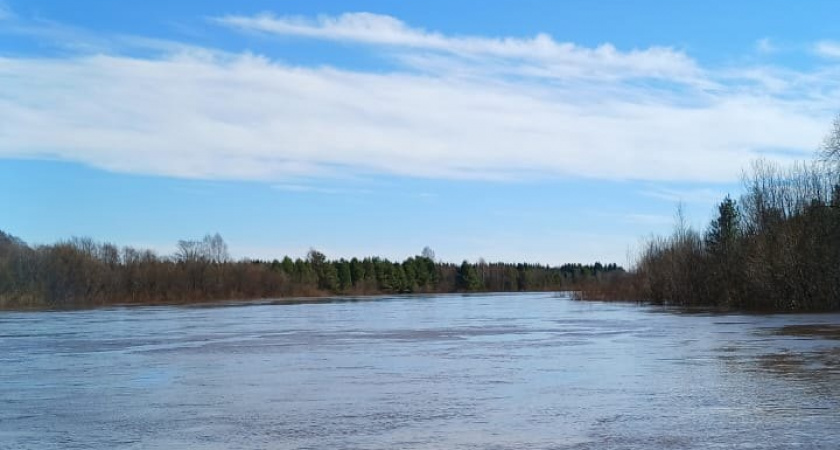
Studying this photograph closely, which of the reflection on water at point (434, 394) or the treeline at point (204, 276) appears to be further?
→ the treeline at point (204, 276)

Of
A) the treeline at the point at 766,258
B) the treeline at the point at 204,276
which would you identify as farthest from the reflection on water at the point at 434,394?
the treeline at the point at 204,276

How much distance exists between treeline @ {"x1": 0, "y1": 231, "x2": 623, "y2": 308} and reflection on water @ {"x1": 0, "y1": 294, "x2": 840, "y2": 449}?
59005 millimetres

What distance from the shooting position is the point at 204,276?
340 feet

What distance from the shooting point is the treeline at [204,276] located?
78.2 meters

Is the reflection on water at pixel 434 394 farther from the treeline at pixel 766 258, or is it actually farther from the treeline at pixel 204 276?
the treeline at pixel 204 276

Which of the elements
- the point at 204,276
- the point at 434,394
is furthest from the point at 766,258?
the point at 204,276

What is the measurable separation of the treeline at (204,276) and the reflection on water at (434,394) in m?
59.0

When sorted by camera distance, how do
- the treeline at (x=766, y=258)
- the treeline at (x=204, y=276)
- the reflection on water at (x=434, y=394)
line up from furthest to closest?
1. the treeline at (x=204, y=276)
2. the treeline at (x=766, y=258)
3. the reflection on water at (x=434, y=394)

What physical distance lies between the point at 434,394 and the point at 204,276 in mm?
94240

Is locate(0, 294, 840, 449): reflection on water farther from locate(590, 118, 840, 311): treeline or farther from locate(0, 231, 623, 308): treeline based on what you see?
locate(0, 231, 623, 308): treeline

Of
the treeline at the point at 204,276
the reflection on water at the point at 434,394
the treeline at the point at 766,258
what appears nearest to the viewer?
the reflection on water at the point at 434,394

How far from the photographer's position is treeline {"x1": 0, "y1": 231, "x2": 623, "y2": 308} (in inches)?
3081

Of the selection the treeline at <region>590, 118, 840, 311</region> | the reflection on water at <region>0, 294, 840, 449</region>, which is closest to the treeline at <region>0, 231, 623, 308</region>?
the treeline at <region>590, 118, 840, 311</region>

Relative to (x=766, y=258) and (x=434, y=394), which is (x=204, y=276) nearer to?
(x=766, y=258)
